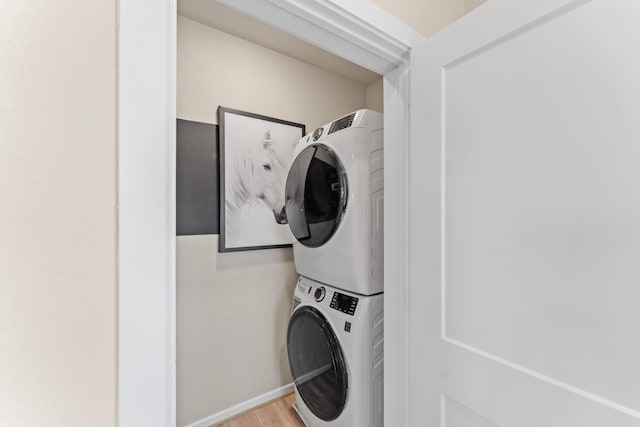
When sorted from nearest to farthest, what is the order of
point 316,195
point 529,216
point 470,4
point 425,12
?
point 529,216 → point 425,12 → point 470,4 → point 316,195

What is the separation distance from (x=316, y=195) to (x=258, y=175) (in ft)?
2.20

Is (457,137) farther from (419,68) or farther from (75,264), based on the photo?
(75,264)

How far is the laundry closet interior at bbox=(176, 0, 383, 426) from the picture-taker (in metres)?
1.68

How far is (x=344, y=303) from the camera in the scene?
4.48 ft

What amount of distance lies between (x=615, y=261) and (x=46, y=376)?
1017 millimetres

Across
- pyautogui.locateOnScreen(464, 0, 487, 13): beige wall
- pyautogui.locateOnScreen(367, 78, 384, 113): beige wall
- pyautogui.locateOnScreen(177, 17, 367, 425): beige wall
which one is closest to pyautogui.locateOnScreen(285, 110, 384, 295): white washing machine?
pyautogui.locateOnScreen(464, 0, 487, 13): beige wall

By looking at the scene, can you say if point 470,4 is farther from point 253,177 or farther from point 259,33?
point 253,177

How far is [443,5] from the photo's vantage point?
111cm

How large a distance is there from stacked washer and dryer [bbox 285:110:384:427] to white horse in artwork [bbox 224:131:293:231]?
1.76 ft

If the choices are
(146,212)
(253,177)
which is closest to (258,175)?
(253,177)

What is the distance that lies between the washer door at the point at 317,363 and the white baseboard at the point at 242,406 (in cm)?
44

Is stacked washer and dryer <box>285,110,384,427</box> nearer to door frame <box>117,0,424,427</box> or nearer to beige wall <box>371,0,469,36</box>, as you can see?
beige wall <box>371,0,469,36</box>

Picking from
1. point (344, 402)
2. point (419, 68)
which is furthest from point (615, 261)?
point (344, 402)

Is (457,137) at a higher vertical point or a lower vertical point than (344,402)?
higher
